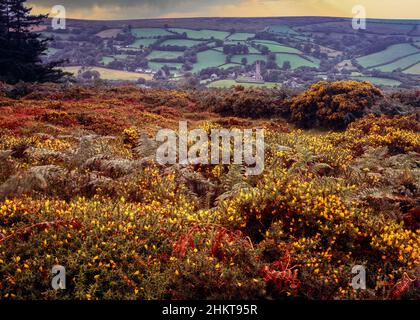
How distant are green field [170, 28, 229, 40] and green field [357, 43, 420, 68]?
25.6 metres

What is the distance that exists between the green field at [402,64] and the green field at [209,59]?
901 inches

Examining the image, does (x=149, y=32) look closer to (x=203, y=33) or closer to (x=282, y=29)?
(x=203, y=33)

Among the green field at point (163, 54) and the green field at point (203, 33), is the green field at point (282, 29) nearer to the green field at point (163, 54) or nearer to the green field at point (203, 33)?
the green field at point (203, 33)

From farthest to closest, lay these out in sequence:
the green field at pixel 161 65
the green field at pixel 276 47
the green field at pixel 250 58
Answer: the green field at pixel 276 47 → the green field at pixel 161 65 → the green field at pixel 250 58

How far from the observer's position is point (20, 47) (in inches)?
1387

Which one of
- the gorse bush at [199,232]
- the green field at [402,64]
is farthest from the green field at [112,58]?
the gorse bush at [199,232]

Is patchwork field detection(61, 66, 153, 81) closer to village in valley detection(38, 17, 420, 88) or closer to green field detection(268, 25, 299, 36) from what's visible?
village in valley detection(38, 17, 420, 88)

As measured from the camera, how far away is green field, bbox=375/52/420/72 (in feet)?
162

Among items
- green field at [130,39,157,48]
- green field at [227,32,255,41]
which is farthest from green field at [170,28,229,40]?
green field at [130,39,157,48]

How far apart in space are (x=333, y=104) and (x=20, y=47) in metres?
31.1

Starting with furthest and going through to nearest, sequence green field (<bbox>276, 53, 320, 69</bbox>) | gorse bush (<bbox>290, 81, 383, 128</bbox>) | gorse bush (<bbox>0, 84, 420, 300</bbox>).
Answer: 1. green field (<bbox>276, 53, 320, 69</bbox>)
2. gorse bush (<bbox>290, 81, 383, 128</bbox>)
3. gorse bush (<bbox>0, 84, 420, 300</bbox>)

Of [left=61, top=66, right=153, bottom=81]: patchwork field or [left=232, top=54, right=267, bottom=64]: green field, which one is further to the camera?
[left=232, top=54, right=267, bottom=64]: green field

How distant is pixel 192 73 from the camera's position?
5262cm

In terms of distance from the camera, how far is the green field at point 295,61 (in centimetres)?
5453
